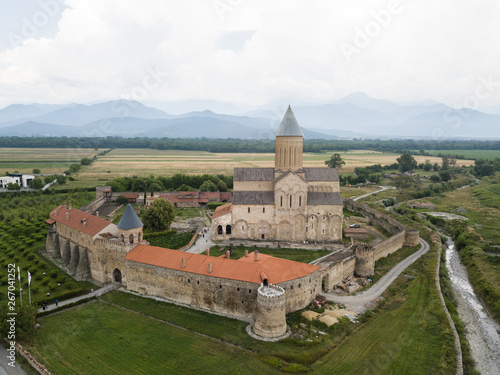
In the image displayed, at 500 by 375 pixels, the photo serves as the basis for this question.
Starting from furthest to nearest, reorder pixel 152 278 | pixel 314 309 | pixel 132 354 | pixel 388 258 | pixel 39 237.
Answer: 1. pixel 39 237
2. pixel 388 258
3. pixel 152 278
4. pixel 314 309
5. pixel 132 354

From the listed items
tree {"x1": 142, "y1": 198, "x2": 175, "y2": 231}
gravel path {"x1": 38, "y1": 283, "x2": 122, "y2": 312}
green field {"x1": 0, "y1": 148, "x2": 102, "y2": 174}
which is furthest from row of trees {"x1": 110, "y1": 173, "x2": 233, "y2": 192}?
gravel path {"x1": 38, "y1": 283, "x2": 122, "y2": 312}

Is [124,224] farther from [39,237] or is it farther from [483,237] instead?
[483,237]

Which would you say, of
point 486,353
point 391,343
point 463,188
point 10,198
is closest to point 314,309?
point 391,343

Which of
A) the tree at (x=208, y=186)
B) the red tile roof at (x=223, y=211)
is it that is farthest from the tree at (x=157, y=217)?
the tree at (x=208, y=186)

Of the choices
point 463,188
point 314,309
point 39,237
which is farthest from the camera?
→ point 463,188

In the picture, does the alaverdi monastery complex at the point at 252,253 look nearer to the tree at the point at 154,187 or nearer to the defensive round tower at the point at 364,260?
the defensive round tower at the point at 364,260

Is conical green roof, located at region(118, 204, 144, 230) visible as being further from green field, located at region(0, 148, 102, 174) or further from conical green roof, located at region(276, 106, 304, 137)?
green field, located at region(0, 148, 102, 174)
